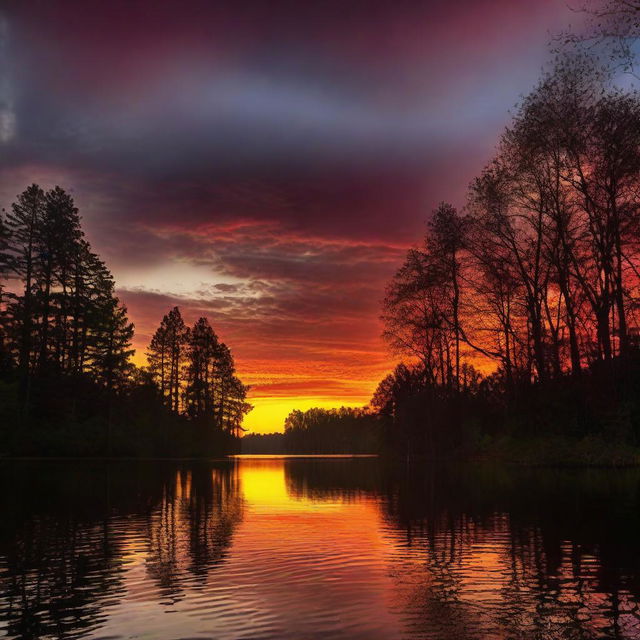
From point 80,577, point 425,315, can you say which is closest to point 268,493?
point 80,577

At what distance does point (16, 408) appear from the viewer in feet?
181

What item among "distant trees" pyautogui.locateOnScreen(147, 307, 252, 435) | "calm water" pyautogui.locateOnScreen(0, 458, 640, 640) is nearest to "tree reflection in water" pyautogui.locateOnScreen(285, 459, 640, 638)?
"calm water" pyautogui.locateOnScreen(0, 458, 640, 640)

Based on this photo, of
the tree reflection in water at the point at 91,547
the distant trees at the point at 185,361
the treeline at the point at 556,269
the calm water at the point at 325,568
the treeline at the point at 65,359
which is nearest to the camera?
the calm water at the point at 325,568

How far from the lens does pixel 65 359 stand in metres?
74.0

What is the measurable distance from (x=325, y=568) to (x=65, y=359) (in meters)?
68.4

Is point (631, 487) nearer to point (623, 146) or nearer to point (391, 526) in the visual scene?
point (391, 526)

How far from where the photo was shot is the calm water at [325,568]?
26.6 feet

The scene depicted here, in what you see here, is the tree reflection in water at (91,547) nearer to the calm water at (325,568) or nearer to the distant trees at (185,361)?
the calm water at (325,568)

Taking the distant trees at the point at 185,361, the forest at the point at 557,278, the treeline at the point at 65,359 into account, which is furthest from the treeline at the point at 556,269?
the distant trees at the point at 185,361

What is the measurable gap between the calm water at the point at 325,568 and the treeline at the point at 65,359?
3774cm

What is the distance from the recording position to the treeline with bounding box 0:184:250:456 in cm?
5859

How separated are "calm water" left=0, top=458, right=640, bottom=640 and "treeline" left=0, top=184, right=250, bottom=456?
37738 millimetres

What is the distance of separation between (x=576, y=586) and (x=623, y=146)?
29.4 m

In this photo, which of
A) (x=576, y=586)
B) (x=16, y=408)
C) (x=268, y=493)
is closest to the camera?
(x=576, y=586)
